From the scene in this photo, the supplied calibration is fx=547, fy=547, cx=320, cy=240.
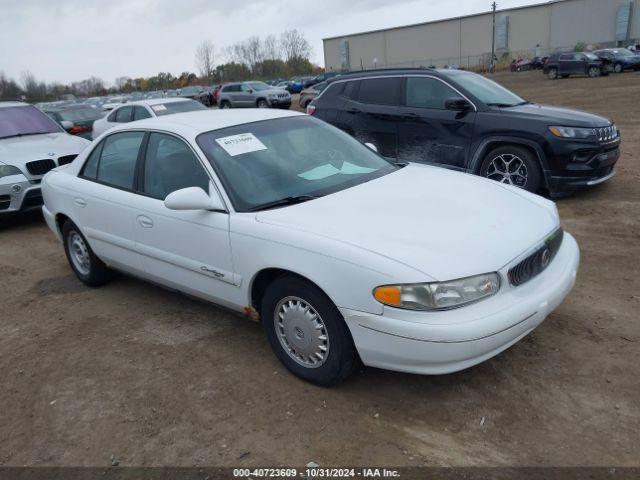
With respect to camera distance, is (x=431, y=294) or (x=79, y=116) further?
(x=79, y=116)

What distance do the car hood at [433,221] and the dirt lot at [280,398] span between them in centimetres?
82

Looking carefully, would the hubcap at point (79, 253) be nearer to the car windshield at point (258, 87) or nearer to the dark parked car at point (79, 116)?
the dark parked car at point (79, 116)

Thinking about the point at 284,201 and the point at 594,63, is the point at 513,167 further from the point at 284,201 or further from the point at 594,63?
the point at 594,63

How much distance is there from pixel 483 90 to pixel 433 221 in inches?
195

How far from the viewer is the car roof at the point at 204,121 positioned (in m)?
4.02

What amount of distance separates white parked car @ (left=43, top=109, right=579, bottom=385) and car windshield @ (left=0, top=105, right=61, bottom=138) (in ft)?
15.7

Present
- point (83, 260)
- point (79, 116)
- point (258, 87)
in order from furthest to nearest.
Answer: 1. point (258, 87)
2. point (79, 116)
3. point (83, 260)

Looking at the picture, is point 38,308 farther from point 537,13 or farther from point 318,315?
point 537,13

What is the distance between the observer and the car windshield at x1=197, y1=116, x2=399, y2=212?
3598mm

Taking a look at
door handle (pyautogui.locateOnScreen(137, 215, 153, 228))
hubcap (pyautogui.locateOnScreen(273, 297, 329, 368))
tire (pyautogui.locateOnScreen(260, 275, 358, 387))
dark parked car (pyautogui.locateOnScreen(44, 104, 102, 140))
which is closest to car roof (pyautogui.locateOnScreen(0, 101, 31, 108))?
dark parked car (pyautogui.locateOnScreen(44, 104, 102, 140))

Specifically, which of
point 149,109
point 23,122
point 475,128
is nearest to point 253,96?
point 149,109

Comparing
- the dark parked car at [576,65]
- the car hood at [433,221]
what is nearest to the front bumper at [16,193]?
the car hood at [433,221]

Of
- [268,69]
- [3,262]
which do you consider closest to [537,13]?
[268,69]

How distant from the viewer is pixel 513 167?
6.91 m
